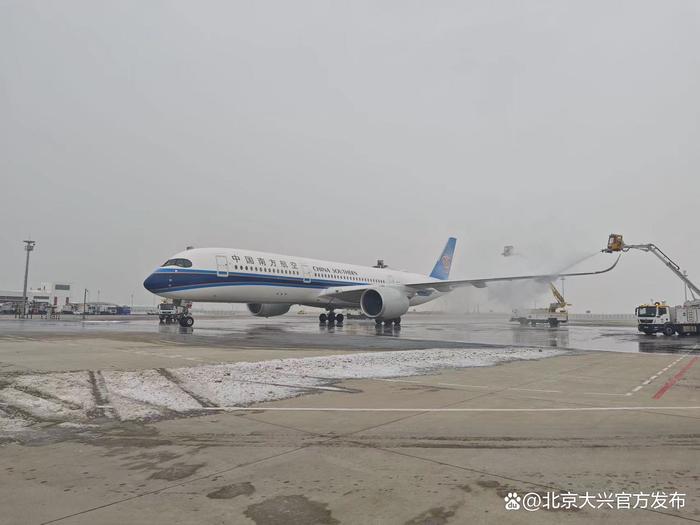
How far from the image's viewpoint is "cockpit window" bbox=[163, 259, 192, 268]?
2400 cm

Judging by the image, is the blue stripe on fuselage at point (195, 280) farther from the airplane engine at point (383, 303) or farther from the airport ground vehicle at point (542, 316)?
the airport ground vehicle at point (542, 316)

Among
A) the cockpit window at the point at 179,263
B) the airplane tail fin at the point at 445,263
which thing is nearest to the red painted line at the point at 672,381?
the cockpit window at the point at 179,263

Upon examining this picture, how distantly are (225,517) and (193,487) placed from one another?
2.14ft

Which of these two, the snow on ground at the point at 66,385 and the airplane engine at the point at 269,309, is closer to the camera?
the snow on ground at the point at 66,385

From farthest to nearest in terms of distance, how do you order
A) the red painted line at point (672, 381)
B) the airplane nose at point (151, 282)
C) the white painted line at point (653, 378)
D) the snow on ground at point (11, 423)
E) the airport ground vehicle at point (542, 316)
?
1. the airport ground vehicle at point (542, 316)
2. the airplane nose at point (151, 282)
3. the white painted line at point (653, 378)
4. the red painted line at point (672, 381)
5. the snow on ground at point (11, 423)

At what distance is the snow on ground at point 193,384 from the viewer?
6391mm

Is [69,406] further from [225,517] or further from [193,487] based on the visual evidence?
[225,517]

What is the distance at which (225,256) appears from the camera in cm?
2572

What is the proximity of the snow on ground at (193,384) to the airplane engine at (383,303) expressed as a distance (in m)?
15.8

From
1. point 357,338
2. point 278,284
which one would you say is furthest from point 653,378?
point 278,284

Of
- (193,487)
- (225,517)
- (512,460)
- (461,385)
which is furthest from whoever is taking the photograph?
(461,385)

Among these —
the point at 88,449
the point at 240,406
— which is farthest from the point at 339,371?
the point at 88,449

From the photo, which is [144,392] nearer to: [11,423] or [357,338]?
[11,423]

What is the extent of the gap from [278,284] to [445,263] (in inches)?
861
